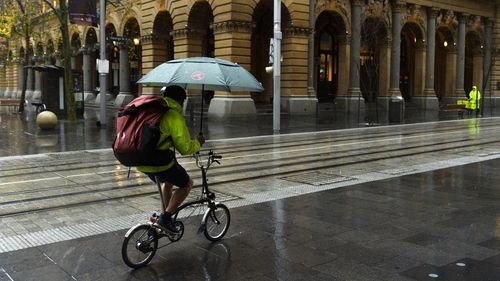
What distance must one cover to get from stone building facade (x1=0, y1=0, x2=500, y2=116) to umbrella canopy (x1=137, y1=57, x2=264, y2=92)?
19926 mm

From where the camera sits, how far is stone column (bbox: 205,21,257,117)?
1112 inches

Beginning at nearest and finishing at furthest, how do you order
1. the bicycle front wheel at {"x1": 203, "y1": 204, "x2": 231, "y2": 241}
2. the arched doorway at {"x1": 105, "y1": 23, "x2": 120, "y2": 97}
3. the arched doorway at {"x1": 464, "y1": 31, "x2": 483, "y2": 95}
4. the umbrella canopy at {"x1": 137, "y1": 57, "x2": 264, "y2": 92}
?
1. the umbrella canopy at {"x1": 137, "y1": 57, "x2": 264, "y2": 92}
2. the bicycle front wheel at {"x1": 203, "y1": 204, "x2": 231, "y2": 241}
3. the arched doorway at {"x1": 105, "y1": 23, "x2": 120, "y2": 97}
4. the arched doorway at {"x1": 464, "y1": 31, "x2": 483, "y2": 95}

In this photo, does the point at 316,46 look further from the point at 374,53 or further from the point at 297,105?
the point at 297,105

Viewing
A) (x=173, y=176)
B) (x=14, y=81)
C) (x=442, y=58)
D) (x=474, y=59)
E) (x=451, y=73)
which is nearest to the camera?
(x=173, y=176)

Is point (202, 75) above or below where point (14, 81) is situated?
below

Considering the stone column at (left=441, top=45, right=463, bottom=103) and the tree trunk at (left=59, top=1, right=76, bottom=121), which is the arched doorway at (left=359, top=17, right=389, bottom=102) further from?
the tree trunk at (left=59, top=1, right=76, bottom=121)

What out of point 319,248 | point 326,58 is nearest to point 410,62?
point 326,58

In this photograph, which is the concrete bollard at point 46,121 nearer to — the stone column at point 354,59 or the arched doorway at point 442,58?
the stone column at point 354,59

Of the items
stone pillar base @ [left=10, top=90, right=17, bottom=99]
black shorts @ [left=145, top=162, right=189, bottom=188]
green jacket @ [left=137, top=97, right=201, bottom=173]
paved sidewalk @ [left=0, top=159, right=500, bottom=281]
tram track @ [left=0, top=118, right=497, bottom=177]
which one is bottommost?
paved sidewalk @ [left=0, top=159, right=500, bottom=281]

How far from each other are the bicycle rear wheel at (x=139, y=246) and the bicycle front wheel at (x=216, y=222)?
789 mm

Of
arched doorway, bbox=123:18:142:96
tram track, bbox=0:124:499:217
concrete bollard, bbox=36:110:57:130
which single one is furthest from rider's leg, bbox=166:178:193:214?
arched doorway, bbox=123:18:142:96

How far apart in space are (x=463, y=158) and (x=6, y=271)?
11.0m

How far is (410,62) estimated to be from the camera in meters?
46.4

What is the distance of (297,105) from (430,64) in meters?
16.6
